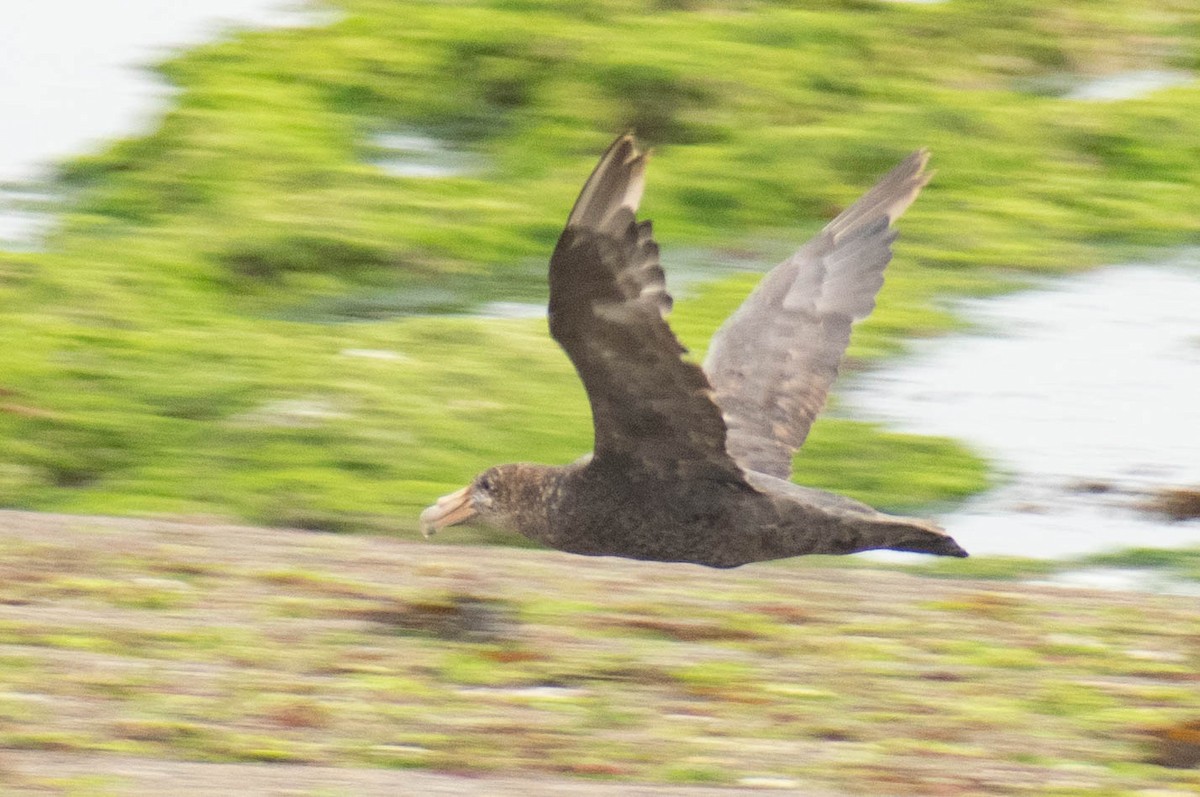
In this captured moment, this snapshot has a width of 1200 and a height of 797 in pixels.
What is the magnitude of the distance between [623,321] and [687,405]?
1.30ft

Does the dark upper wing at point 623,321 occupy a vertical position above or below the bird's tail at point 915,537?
above

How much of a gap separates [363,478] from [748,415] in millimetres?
1915

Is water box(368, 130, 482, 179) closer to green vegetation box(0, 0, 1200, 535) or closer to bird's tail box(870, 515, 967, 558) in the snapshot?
green vegetation box(0, 0, 1200, 535)

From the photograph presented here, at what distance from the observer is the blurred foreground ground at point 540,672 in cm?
546

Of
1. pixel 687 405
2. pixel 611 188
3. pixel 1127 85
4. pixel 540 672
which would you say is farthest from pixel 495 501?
pixel 1127 85

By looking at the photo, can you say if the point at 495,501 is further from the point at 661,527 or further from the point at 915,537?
the point at 915,537

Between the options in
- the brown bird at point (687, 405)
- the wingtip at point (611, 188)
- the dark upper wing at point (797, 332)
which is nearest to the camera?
the wingtip at point (611, 188)

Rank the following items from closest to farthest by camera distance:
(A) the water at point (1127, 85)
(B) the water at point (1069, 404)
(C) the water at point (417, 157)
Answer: (B) the water at point (1069, 404), (C) the water at point (417, 157), (A) the water at point (1127, 85)

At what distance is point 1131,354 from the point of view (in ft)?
33.8

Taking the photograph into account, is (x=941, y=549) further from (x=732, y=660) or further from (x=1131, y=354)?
(x=1131, y=354)

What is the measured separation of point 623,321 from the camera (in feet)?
17.7

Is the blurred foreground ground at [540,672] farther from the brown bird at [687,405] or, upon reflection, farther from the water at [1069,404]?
the water at [1069,404]

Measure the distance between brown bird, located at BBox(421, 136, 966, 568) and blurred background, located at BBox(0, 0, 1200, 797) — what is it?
42 cm

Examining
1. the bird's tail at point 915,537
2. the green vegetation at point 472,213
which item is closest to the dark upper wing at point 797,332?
the bird's tail at point 915,537
